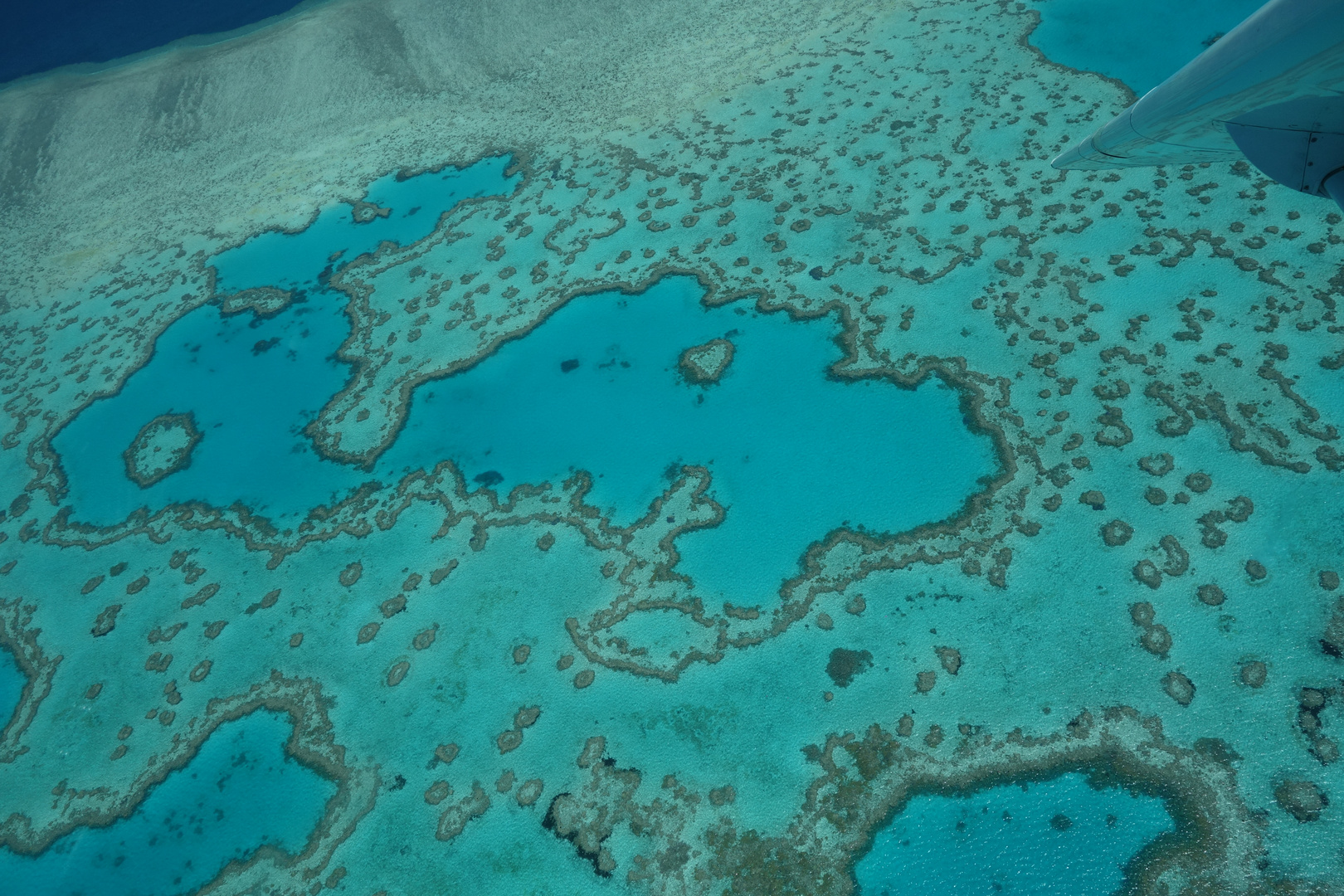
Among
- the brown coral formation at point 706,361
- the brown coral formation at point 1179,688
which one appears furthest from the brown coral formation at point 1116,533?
the brown coral formation at point 706,361

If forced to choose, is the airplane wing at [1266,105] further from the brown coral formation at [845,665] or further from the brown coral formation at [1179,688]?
the brown coral formation at [845,665]

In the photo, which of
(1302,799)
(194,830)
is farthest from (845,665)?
(194,830)

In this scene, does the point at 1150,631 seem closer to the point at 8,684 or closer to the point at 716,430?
the point at 716,430

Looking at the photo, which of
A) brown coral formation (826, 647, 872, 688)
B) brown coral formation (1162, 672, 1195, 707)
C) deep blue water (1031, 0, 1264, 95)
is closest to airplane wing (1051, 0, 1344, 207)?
brown coral formation (1162, 672, 1195, 707)

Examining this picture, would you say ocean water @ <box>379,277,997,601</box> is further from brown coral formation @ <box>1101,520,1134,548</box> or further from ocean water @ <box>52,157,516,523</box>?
ocean water @ <box>52,157,516,523</box>

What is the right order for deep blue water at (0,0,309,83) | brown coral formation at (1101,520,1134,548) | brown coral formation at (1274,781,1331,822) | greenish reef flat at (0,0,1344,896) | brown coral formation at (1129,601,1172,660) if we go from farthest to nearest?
deep blue water at (0,0,309,83)
brown coral formation at (1101,520,1134,548)
brown coral formation at (1129,601,1172,660)
greenish reef flat at (0,0,1344,896)
brown coral formation at (1274,781,1331,822)

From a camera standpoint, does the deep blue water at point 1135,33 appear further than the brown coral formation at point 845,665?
Yes
